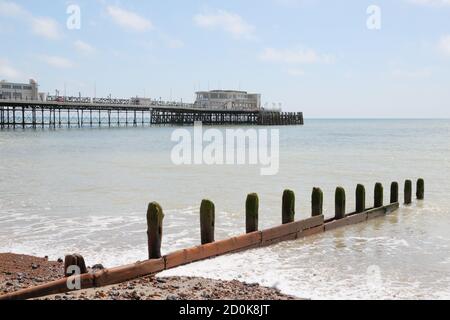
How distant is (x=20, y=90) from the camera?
324 ft

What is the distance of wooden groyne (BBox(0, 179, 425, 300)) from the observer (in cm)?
836

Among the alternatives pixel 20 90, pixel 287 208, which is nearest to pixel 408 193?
pixel 287 208

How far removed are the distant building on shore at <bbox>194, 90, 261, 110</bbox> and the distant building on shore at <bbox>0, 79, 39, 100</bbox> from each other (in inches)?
1740

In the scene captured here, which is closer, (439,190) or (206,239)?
(206,239)

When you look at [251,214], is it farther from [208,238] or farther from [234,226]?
[234,226]

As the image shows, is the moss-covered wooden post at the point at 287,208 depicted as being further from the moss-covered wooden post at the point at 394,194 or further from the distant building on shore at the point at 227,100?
the distant building on shore at the point at 227,100

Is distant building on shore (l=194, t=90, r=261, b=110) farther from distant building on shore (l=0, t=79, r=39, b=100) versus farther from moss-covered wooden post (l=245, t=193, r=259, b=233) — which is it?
moss-covered wooden post (l=245, t=193, r=259, b=233)

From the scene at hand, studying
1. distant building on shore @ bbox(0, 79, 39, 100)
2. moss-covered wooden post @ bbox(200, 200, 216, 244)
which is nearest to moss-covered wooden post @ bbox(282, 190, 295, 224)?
moss-covered wooden post @ bbox(200, 200, 216, 244)

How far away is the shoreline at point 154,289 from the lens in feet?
26.4

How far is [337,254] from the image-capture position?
11.7 meters

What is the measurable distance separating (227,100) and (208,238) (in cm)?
12864
